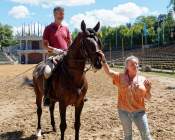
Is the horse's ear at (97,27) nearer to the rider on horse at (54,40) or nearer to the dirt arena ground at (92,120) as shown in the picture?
the rider on horse at (54,40)

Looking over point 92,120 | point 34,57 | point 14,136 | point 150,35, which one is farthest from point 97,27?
point 34,57

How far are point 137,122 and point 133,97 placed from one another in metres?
0.37

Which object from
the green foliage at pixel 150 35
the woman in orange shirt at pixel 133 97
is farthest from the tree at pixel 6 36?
the woman in orange shirt at pixel 133 97

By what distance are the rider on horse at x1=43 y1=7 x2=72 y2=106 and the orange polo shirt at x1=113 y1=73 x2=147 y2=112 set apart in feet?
9.10

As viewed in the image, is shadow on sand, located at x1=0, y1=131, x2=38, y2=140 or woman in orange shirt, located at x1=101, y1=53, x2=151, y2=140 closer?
woman in orange shirt, located at x1=101, y1=53, x2=151, y2=140

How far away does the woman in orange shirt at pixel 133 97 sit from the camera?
20.5ft

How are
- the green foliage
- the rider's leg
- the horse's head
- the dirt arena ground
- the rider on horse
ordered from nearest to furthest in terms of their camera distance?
the horse's head, the rider's leg, the rider on horse, the dirt arena ground, the green foliage

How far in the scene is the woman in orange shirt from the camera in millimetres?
6254

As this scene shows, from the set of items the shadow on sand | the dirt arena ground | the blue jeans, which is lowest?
the shadow on sand

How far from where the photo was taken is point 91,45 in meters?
7.27

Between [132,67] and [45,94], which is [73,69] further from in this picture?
[132,67]

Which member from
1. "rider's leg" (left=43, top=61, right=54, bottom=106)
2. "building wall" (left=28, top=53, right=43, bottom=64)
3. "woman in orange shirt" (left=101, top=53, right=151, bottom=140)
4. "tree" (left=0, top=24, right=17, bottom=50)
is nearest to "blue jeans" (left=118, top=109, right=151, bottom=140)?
"woman in orange shirt" (left=101, top=53, right=151, bottom=140)

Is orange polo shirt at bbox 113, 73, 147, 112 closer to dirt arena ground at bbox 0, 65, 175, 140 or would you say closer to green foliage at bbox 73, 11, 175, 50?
dirt arena ground at bbox 0, 65, 175, 140

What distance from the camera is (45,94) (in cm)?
906
